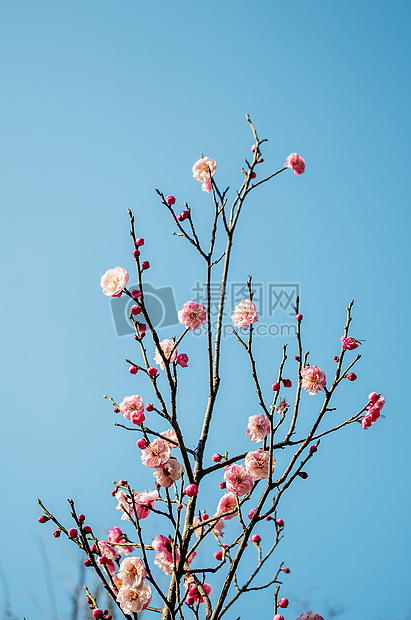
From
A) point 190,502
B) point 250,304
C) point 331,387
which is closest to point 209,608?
point 190,502

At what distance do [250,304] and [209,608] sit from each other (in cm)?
150

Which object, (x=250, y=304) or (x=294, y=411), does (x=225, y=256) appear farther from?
(x=294, y=411)

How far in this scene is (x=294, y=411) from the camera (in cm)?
221

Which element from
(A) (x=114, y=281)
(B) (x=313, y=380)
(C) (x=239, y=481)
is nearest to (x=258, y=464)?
(C) (x=239, y=481)

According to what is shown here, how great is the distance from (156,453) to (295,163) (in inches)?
82.7

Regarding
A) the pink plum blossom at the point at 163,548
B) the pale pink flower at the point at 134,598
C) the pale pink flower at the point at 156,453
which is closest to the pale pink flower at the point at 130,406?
the pale pink flower at the point at 156,453

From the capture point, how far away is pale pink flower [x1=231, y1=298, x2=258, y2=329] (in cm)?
256

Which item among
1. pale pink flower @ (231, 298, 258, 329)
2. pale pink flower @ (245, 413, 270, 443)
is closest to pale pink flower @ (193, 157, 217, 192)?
pale pink flower @ (231, 298, 258, 329)

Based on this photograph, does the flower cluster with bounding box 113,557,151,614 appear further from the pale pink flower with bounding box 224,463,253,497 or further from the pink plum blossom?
the pale pink flower with bounding box 224,463,253,497

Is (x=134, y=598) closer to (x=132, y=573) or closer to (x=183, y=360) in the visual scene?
(x=132, y=573)

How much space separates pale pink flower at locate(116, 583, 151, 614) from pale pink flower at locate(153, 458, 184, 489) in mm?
449

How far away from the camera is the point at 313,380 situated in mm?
2520

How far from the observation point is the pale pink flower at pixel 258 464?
7.36 ft

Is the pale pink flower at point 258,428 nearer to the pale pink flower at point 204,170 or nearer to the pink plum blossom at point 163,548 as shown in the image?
the pink plum blossom at point 163,548
